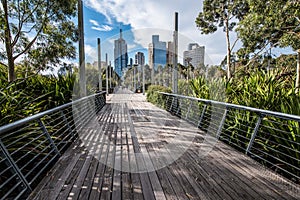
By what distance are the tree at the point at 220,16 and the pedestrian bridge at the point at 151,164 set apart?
9.99m

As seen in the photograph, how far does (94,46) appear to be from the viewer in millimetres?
11203

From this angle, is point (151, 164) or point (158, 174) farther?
point (151, 164)

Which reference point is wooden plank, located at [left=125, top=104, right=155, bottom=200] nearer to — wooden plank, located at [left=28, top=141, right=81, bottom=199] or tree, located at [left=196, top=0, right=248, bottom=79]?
wooden plank, located at [left=28, top=141, right=81, bottom=199]

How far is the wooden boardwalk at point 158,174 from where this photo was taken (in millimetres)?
1491

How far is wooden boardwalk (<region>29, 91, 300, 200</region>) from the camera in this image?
149 cm

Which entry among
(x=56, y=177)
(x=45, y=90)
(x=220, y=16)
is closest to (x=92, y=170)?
(x=56, y=177)

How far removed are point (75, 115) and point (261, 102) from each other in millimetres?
3253

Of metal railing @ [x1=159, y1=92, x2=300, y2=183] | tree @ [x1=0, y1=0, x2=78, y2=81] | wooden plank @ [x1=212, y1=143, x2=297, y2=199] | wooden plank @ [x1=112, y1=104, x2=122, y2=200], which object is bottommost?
wooden plank @ [x1=112, y1=104, x2=122, y2=200]

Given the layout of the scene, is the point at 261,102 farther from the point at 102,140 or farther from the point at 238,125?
the point at 102,140

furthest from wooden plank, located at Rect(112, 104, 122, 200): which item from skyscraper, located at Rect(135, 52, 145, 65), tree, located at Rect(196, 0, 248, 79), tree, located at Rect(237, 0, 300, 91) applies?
skyscraper, located at Rect(135, 52, 145, 65)

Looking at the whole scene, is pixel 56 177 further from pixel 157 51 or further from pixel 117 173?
pixel 157 51

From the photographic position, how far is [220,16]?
11.6 metres

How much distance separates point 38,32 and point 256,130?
6936 millimetres

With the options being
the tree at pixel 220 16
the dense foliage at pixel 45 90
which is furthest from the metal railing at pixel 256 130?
the tree at pixel 220 16
